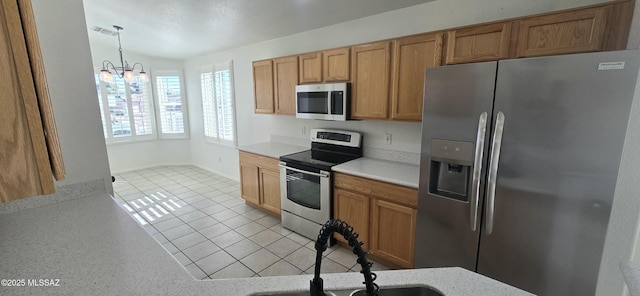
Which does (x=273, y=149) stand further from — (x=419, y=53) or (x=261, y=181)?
(x=419, y=53)

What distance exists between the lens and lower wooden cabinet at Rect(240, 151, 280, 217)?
10.9 feet

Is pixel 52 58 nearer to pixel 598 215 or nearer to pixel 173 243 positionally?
pixel 173 243

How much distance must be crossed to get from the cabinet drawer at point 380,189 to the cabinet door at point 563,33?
124 centimetres

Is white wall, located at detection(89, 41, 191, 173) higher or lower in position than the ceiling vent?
lower

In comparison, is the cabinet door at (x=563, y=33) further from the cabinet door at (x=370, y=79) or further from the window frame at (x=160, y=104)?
the window frame at (x=160, y=104)

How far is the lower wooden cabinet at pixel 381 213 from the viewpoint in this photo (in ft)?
7.22

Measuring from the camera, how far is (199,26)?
345 cm

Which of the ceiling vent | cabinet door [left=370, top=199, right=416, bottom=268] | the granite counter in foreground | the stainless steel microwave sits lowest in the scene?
cabinet door [left=370, top=199, right=416, bottom=268]

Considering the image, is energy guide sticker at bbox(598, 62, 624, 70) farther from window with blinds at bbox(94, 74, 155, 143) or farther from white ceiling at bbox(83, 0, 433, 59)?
window with blinds at bbox(94, 74, 155, 143)

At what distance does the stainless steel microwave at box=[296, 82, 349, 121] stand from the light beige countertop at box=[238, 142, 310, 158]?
57cm

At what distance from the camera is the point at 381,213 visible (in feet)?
7.77

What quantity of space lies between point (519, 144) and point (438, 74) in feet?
2.14

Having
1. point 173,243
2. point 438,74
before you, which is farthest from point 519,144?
point 173,243

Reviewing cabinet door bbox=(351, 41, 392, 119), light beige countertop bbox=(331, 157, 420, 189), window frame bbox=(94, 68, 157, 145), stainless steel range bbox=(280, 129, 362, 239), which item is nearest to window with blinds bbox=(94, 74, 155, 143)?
window frame bbox=(94, 68, 157, 145)
